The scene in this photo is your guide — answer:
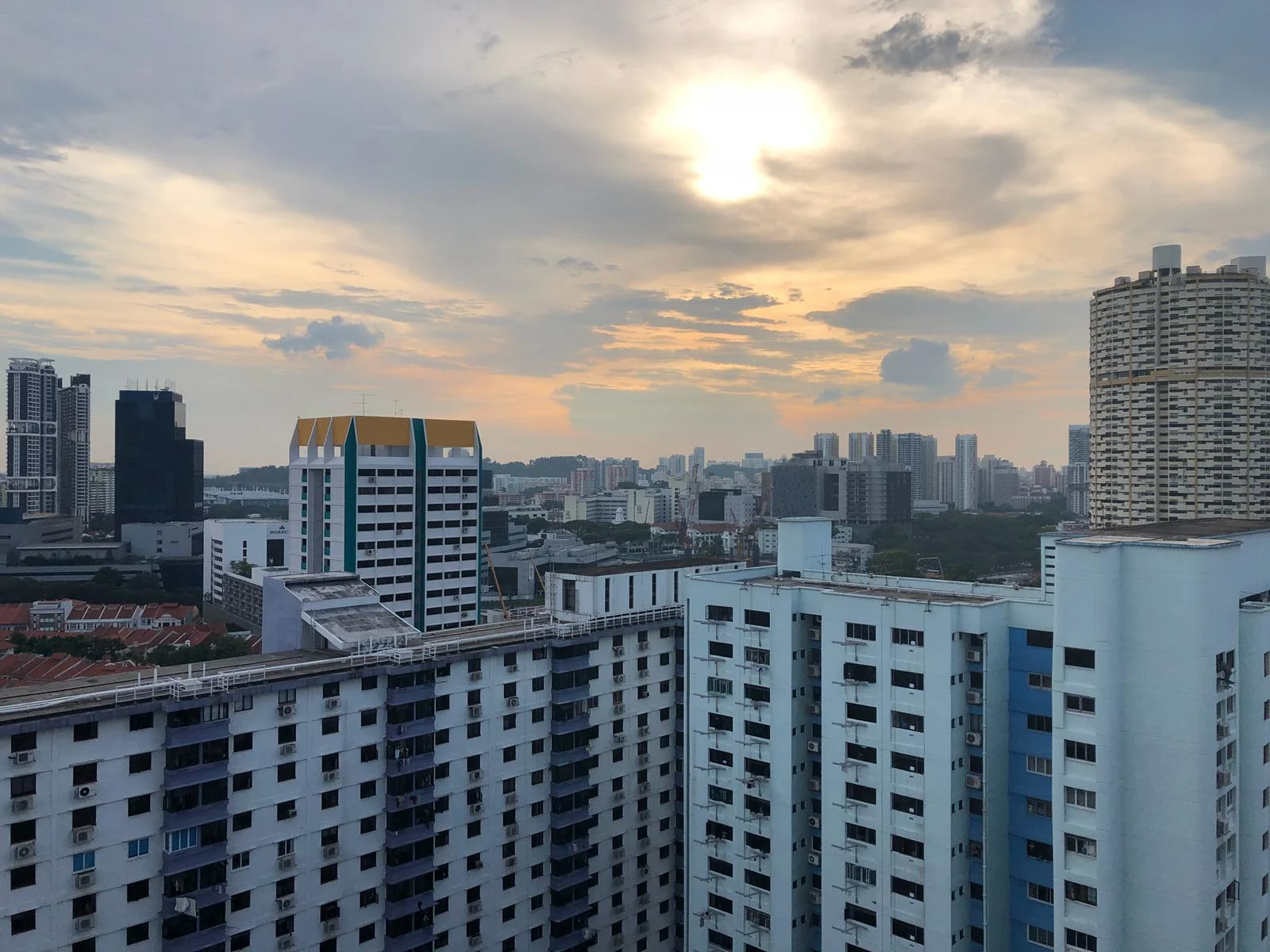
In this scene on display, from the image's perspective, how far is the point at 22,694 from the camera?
892 inches

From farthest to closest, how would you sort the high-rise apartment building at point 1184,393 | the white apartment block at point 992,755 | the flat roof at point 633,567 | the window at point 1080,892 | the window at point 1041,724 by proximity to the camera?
the high-rise apartment building at point 1184,393
the flat roof at point 633,567
the window at point 1041,724
the window at point 1080,892
the white apartment block at point 992,755

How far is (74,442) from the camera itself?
18250 cm

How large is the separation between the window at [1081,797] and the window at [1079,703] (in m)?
1.94

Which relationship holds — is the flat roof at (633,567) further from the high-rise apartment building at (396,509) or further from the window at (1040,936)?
the high-rise apartment building at (396,509)

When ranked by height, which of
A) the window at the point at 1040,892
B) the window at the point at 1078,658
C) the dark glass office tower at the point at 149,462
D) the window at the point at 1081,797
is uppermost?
the dark glass office tower at the point at 149,462

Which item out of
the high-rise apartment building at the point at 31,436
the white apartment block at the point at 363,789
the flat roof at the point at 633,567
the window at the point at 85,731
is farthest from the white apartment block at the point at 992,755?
the high-rise apartment building at the point at 31,436

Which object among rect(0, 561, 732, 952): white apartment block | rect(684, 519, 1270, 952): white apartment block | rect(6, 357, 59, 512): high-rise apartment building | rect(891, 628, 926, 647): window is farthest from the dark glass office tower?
rect(891, 628, 926, 647): window

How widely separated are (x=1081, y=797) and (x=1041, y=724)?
2404mm

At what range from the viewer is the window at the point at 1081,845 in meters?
21.8

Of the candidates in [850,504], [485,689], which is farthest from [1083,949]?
[850,504]

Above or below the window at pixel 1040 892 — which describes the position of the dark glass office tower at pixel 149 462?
above

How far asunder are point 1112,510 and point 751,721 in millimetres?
83734

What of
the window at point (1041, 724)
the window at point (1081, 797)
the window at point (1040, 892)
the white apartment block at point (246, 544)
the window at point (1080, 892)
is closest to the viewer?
the window at point (1080, 892)

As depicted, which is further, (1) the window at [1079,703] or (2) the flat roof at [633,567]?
(2) the flat roof at [633,567]
